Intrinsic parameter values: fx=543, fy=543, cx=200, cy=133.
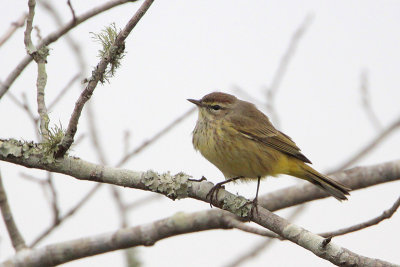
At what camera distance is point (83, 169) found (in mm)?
3881

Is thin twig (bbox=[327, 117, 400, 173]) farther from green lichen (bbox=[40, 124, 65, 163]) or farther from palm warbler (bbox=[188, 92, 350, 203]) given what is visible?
green lichen (bbox=[40, 124, 65, 163])

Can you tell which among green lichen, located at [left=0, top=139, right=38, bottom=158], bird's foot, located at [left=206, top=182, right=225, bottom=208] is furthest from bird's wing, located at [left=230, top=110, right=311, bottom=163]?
green lichen, located at [left=0, top=139, right=38, bottom=158]

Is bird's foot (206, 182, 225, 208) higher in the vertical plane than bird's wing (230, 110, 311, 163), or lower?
lower

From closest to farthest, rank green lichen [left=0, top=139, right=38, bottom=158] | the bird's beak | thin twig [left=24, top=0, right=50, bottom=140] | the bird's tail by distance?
1. green lichen [left=0, top=139, right=38, bottom=158]
2. thin twig [left=24, top=0, right=50, bottom=140]
3. the bird's tail
4. the bird's beak

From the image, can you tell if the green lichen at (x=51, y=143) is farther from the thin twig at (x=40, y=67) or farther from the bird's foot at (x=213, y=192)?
the bird's foot at (x=213, y=192)

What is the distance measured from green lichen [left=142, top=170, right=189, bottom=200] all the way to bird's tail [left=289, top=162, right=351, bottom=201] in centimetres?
205

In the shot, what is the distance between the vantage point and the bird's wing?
624 cm

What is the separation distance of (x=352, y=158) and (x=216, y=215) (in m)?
1.99

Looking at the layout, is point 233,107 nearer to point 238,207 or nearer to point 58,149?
point 238,207

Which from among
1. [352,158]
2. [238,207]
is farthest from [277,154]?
[238,207]

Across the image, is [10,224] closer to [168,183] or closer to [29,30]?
[168,183]

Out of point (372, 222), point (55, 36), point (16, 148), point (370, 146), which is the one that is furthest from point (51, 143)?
point (370, 146)

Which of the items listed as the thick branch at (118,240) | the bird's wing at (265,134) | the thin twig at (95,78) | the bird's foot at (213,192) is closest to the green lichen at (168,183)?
the bird's foot at (213,192)

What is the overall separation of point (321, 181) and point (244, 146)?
0.91 meters
